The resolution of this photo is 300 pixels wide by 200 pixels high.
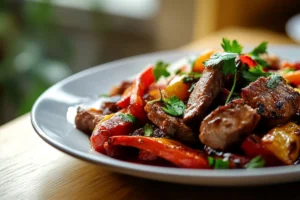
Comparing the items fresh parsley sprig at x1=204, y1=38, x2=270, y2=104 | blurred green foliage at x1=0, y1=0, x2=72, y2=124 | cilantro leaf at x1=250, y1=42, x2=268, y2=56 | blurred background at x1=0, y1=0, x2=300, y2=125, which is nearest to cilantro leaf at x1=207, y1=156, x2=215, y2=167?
fresh parsley sprig at x1=204, y1=38, x2=270, y2=104

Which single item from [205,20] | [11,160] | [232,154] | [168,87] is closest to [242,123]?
[232,154]

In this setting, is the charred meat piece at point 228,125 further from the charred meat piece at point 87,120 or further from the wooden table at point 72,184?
the charred meat piece at point 87,120

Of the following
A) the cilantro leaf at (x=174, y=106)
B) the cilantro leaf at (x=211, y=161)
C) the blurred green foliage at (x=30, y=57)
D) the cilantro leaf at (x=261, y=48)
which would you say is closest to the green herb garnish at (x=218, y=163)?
the cilantro leaf at (x=211, y=161)

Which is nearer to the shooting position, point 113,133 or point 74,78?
point 113,133

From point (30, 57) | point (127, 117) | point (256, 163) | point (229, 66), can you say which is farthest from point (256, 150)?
point (30, 57)

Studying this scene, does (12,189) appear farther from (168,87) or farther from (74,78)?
(74,78)
